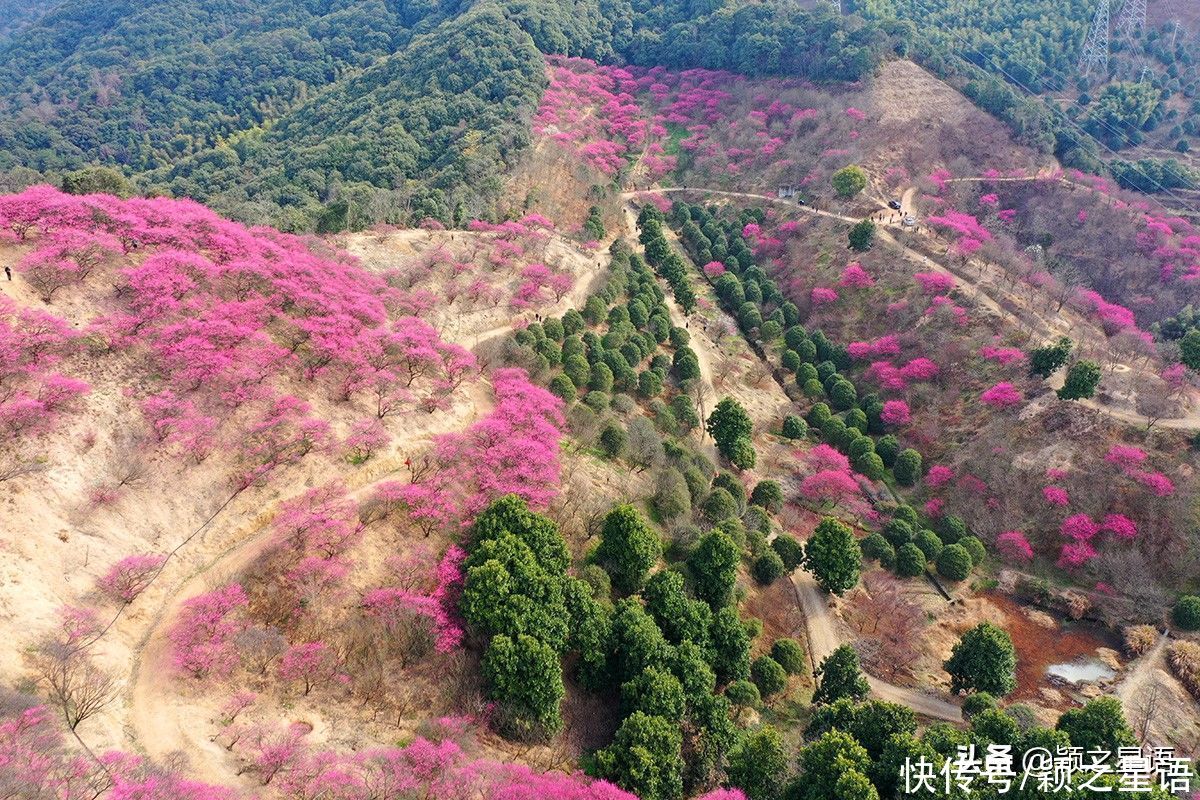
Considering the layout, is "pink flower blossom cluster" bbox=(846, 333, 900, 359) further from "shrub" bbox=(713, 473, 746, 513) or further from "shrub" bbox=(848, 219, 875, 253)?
"shrub" bbox=(713, 473, 746, 513)

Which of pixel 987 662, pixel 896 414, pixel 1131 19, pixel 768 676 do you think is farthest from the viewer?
pixel 1131 19

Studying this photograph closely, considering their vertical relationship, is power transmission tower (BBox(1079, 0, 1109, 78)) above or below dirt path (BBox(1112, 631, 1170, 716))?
above

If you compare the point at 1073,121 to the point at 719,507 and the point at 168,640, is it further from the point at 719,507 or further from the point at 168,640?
the point at 168,640

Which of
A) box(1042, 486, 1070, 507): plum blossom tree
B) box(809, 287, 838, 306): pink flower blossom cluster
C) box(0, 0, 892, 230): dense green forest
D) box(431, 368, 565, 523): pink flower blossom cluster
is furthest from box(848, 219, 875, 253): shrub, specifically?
box(431, 368, 565, 523): pink flower blossom cluster

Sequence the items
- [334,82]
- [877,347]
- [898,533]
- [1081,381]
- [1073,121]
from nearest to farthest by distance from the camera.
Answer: [898,533], [1081,381], [877,347], [1073,121], [334,82]

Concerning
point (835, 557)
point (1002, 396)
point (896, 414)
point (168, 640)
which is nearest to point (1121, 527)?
point (1002, 396)

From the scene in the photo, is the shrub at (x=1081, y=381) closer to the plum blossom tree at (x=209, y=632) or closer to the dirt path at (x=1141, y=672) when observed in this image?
the dirt path at (x=1141, y=672)
